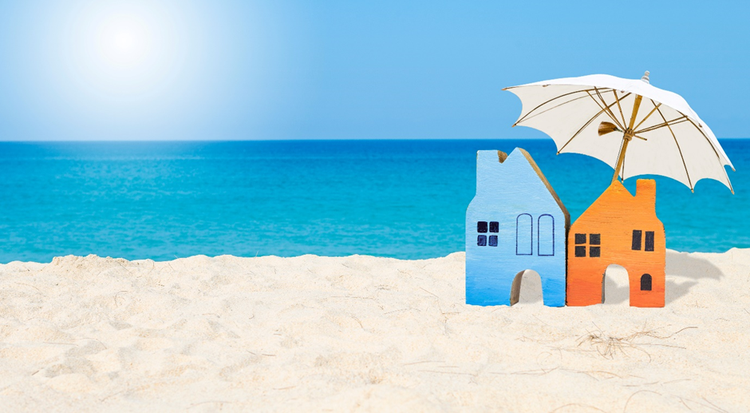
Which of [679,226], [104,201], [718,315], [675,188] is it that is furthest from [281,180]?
[718,315]

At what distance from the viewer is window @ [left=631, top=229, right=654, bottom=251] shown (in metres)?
4.55

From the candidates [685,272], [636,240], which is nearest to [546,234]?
[636,240]

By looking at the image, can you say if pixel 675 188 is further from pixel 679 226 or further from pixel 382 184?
pixel 382 184

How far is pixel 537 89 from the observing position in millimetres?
4996

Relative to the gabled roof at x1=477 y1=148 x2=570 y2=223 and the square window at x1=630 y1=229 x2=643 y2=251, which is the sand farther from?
the gabled roof at x1=477 y1=148 x2=570 y2=223

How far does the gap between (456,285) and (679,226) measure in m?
10.8

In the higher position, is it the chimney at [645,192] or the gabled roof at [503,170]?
the gabled roof at [503,170]

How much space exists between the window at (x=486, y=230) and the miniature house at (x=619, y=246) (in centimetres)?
55

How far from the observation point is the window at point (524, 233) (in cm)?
461

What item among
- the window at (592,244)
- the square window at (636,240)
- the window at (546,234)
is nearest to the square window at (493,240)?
the window at (546,234)

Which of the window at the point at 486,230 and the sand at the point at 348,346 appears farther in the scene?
the window at the point at 486,230

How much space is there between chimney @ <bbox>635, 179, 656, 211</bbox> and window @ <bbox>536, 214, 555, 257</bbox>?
0.67m

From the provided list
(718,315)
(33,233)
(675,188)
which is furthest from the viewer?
(675,188)

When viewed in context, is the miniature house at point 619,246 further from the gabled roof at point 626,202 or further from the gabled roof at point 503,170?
the gabled roof at point 503,170
